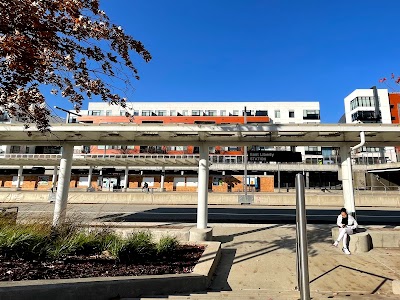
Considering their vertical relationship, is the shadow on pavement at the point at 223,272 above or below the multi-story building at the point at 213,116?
below

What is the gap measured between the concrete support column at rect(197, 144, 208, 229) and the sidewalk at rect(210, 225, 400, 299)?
1.09 meters

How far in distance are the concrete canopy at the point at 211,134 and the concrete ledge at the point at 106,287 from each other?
17.6 feet

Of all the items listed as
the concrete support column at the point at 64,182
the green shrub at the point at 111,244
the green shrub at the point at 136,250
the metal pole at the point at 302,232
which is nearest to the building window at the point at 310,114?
the concrete support column at the point at 64,182

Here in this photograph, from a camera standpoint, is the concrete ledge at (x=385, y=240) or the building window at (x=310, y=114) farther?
the building window at (x=310, y=114)

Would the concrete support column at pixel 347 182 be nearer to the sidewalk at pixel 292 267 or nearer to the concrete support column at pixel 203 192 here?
the sidewalk at pixel 292 267

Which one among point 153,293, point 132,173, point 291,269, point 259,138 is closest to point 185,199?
point 259,138

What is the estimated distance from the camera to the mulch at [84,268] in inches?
187

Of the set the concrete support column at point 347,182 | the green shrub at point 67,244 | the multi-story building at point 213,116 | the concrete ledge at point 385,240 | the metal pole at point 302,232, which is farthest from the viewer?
the multi-story building at point 213,116

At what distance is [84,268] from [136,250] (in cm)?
135

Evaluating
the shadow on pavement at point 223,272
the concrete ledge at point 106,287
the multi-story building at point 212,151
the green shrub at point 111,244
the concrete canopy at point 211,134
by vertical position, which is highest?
the multi-story building at point 212,151

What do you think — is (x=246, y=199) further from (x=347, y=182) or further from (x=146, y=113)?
(x=146, y=113)

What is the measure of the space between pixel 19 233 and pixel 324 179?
5924cm

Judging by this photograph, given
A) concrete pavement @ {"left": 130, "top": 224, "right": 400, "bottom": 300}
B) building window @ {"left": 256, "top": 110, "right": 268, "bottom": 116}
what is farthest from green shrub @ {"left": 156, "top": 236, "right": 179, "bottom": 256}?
building window @ {"left": 256, "top": 110, "right": 268, "bottom": 116}

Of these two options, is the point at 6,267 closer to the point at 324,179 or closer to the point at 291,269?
the point at 291,269
